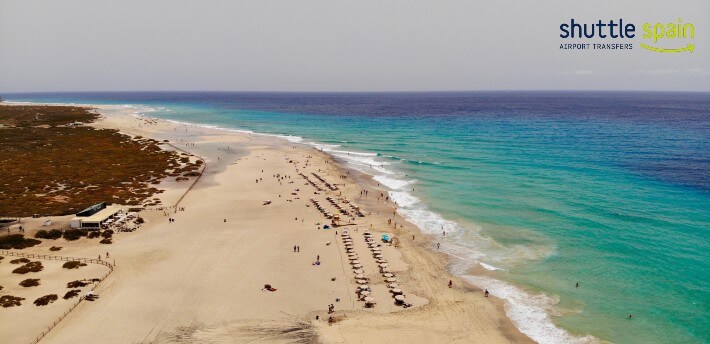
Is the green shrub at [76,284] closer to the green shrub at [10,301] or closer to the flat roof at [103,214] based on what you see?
the green shrub at [10,301]

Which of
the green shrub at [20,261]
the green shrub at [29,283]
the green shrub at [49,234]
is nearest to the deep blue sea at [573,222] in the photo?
the green shrub at [29,283]

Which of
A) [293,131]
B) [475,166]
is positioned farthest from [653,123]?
[293,131]

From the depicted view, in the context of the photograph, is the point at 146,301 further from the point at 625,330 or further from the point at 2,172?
the point at 2,172

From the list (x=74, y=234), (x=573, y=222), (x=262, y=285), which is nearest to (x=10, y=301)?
(x=74, y=234)

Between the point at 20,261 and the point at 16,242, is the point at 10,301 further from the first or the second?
the point at 16,242

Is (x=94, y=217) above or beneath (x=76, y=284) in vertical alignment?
above
